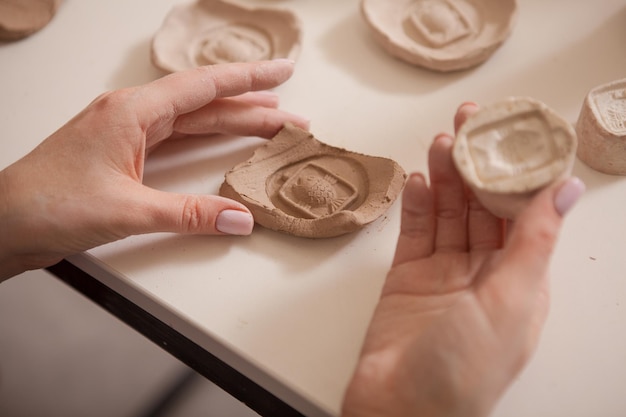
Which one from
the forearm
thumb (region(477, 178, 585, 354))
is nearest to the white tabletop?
the forearm

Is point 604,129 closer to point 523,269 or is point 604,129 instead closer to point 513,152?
point 513,152

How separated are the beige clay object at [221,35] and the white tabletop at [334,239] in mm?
90

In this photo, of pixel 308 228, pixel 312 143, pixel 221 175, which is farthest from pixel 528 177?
pixel 221 175

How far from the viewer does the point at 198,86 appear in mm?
1277

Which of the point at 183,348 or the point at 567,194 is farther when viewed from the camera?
the point at 183,348

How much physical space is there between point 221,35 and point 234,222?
2.52 feet

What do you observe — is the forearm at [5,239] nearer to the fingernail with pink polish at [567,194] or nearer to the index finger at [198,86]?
the index finger at [198,86]

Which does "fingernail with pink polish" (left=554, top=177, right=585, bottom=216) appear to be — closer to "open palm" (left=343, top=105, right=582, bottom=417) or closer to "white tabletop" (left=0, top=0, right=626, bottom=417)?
"open palm" (left=343, top=105, right=582, bottom=417)

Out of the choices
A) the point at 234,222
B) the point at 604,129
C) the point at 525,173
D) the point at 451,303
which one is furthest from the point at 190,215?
the point at 604,129

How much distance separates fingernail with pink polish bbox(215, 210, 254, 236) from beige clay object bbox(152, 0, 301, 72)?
60 centimetres

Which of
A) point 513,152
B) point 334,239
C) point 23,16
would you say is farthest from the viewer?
point 23,16

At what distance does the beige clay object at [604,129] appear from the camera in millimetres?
1248

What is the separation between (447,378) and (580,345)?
427mm

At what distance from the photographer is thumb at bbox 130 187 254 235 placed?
1155mm
